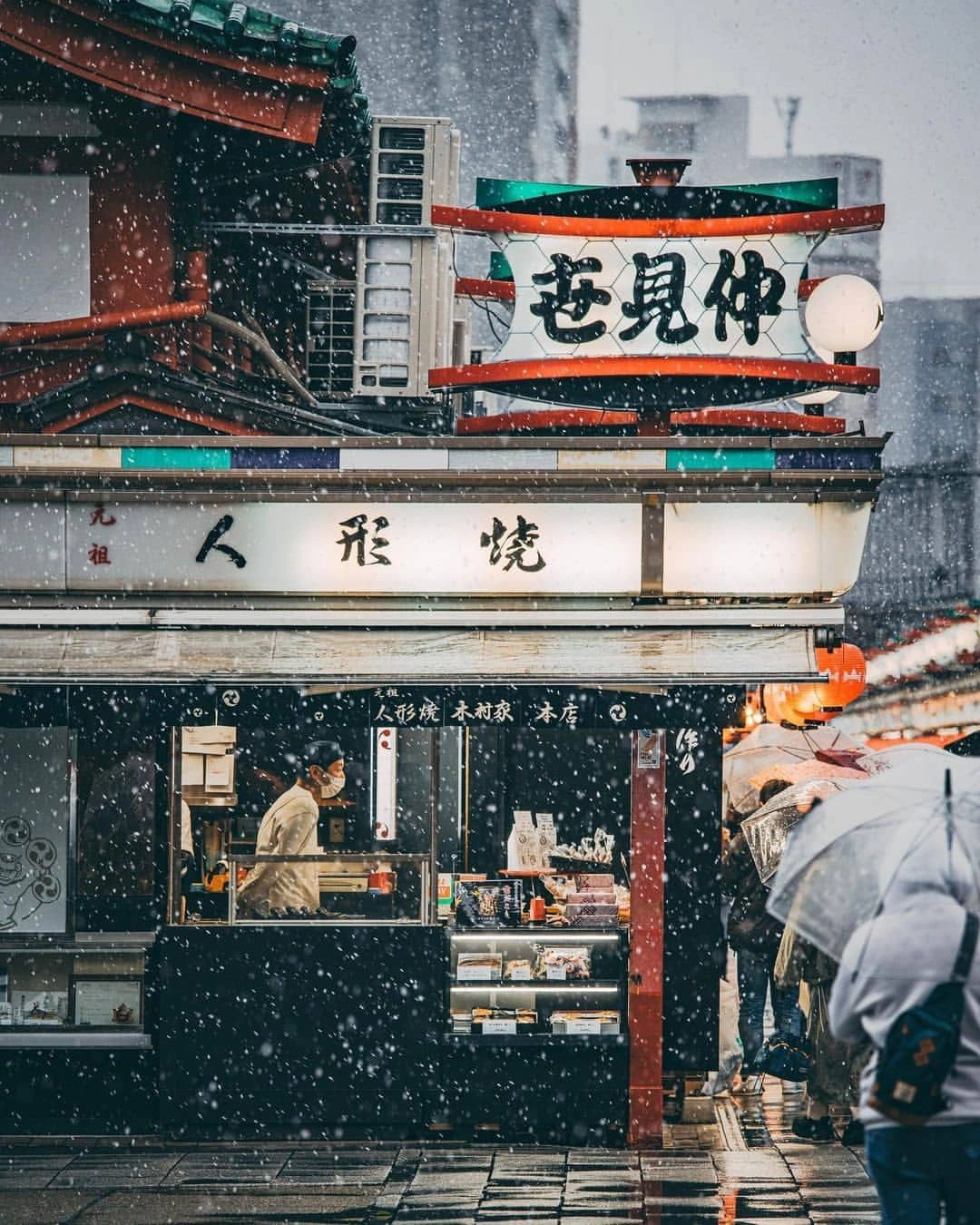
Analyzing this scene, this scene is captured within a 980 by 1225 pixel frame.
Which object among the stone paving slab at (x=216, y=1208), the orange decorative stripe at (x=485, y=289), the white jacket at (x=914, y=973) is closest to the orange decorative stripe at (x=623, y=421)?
the orange decorative stripe at (x=485, y=289)

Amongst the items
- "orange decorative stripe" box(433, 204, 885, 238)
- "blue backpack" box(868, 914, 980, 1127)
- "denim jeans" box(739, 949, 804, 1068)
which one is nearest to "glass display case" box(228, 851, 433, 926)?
"denim jeans" box(739, 949, 804, 1068)

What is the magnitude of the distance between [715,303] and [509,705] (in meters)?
3.30

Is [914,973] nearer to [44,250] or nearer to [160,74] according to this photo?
[160,74]

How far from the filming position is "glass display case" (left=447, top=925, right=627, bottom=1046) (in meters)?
12.1

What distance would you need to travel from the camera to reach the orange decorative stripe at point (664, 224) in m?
11.8

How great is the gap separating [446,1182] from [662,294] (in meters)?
6.39

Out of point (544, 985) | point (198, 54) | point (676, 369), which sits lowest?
point (544, 985)

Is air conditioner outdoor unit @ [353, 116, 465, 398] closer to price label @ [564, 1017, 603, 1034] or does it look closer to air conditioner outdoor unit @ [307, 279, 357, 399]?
air conditioner outdoor unit @ [307, 279, 357, 399]

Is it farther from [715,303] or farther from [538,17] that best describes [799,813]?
[538,17]

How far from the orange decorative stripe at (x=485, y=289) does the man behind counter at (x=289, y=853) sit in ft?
12.7

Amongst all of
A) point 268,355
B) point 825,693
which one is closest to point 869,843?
point 268,355

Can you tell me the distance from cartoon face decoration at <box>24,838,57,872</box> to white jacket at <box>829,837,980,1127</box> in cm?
804

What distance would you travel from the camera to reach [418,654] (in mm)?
11789

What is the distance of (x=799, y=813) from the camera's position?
511 inches
